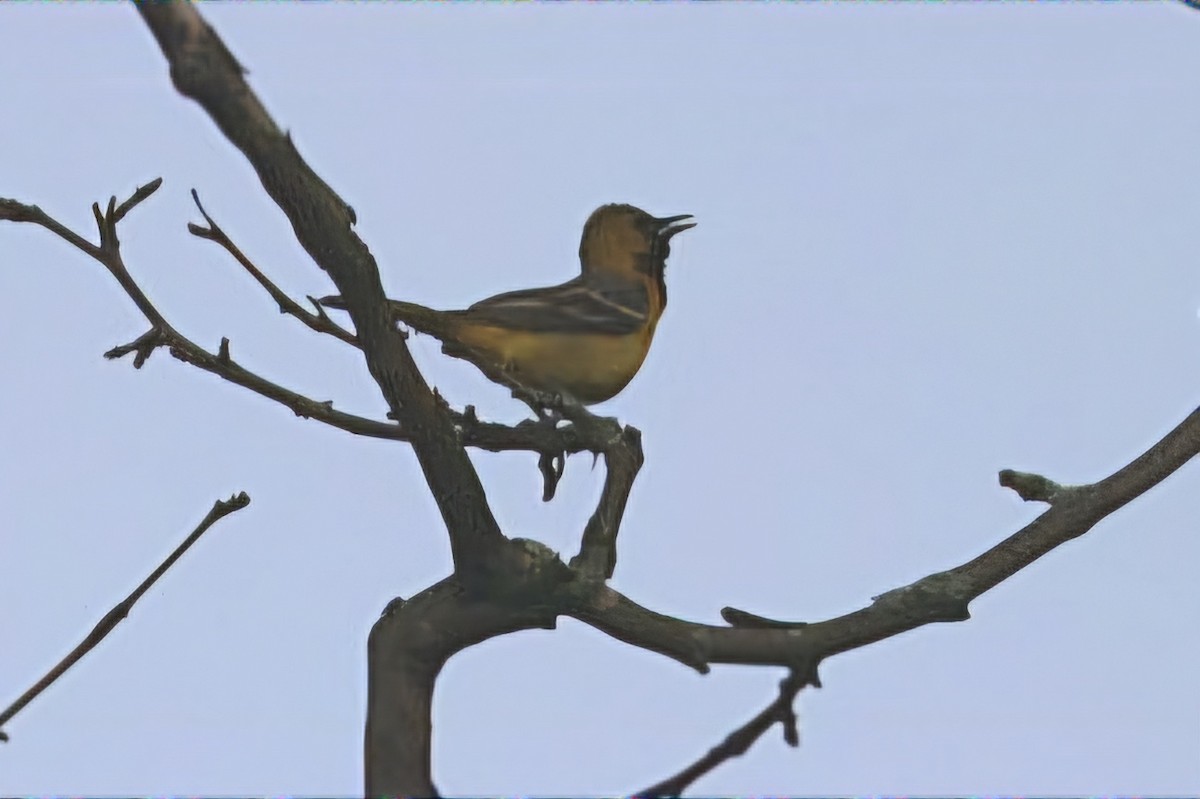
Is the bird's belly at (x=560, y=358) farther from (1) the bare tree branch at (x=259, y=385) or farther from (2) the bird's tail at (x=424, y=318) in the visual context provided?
(1) the bare tree branch at (x=259, y=385)

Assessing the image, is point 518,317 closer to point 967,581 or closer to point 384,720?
point 384,720

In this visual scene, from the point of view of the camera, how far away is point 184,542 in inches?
125

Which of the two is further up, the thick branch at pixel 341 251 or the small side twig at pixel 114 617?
the thick branch at pixel 341 251

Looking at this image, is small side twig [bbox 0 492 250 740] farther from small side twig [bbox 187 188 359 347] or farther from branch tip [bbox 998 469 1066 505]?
branch tip [bbox 998 469 1066 505]

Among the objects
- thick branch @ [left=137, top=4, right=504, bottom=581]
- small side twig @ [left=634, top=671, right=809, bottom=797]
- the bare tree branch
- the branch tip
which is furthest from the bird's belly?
small side twig @ [left=634, top=671, right=809, bottom=797]

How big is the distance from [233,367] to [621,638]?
1166 millimetres

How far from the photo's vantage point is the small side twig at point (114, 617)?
3.05 m

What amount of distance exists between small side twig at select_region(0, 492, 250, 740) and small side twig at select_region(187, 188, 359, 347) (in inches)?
17.9

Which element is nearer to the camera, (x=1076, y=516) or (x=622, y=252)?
(x=1076, y=516)

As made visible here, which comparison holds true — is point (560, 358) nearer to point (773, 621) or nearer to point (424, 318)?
point (424, 318)

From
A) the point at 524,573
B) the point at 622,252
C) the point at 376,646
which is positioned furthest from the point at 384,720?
the point at 622,252

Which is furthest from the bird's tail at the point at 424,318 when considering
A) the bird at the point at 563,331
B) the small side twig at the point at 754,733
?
the small side twig at the point at 754,733

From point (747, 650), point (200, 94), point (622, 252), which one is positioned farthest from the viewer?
point (622, 252)

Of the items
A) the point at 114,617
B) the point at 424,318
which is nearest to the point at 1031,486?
the point at 424,318
